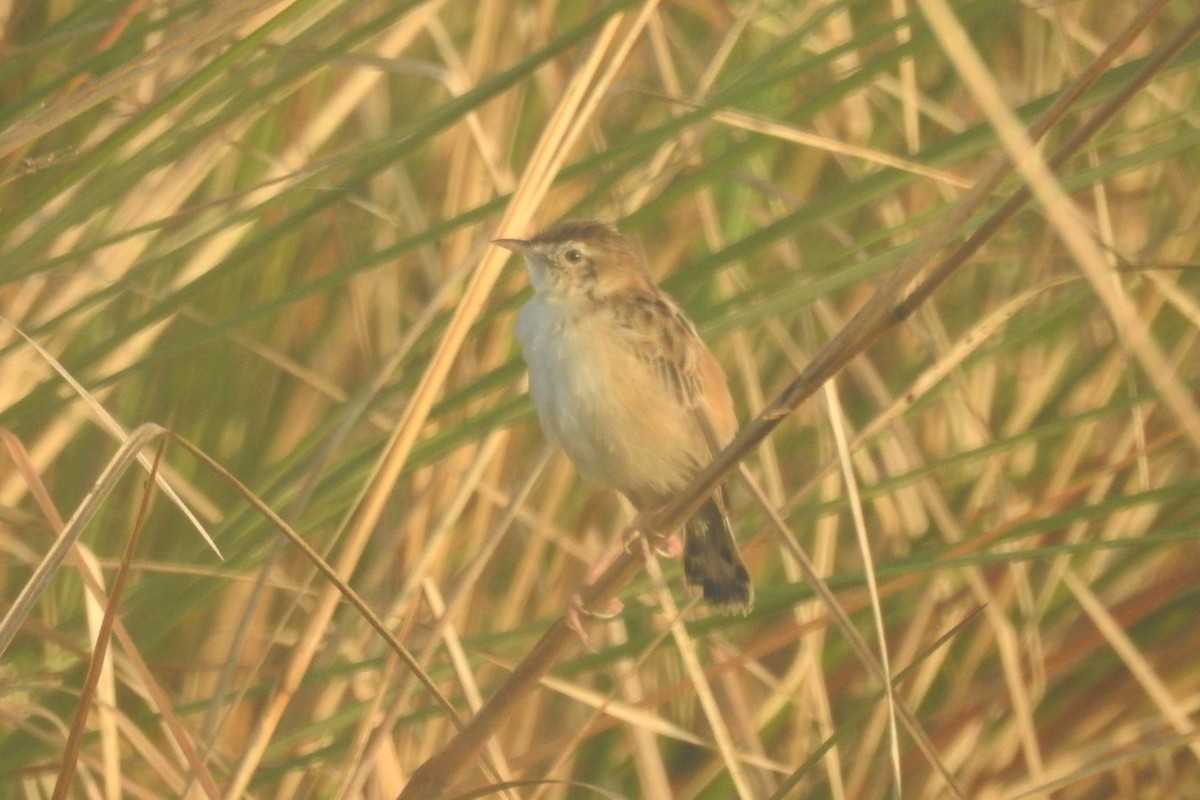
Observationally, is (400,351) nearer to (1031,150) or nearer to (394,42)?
(394,42)

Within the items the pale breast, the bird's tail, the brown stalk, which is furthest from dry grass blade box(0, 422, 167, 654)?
the bird's tail

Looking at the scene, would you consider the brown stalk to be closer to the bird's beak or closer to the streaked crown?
the bird's beak

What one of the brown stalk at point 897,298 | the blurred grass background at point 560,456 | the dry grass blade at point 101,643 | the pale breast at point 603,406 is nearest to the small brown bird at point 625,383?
the pale breast at point 603,406

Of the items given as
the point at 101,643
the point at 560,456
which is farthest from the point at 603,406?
the point at 101,643

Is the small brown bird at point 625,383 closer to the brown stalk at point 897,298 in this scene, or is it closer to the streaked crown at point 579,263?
the streaked crown at point 579,263

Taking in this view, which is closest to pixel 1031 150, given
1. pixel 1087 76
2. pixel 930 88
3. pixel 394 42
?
pixel 1087 76

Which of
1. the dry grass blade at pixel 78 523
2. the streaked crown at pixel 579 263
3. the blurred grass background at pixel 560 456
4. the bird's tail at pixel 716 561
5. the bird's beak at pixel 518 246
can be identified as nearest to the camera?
the dry grass blade at pixel 78 523
